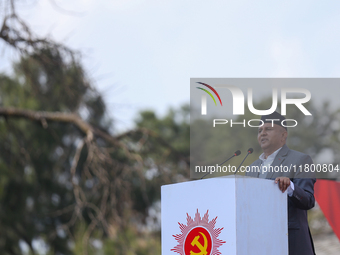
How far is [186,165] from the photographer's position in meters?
6.57

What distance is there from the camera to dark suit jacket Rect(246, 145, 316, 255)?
7.09ft

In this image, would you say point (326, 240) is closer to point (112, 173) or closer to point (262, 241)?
point (112, 173)

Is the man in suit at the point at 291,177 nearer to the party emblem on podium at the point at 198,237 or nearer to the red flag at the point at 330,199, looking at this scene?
the party emblem on podium at the point at 198,237

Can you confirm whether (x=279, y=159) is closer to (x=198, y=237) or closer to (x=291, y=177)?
(x=291, y=177)

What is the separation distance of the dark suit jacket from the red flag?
221 centimetres

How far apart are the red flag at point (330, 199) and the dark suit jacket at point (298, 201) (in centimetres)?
221

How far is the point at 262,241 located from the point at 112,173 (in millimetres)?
3656

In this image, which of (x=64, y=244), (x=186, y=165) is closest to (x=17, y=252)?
(x=64, y=244)

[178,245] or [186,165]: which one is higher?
[186,165]

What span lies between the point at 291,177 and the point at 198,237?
0.59m

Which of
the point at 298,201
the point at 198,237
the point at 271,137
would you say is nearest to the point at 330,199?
the point at 271,137

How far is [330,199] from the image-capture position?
4.38 meters

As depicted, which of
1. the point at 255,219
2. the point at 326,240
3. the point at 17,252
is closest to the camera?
the point at 255,219

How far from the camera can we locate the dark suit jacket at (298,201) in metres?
2.16
